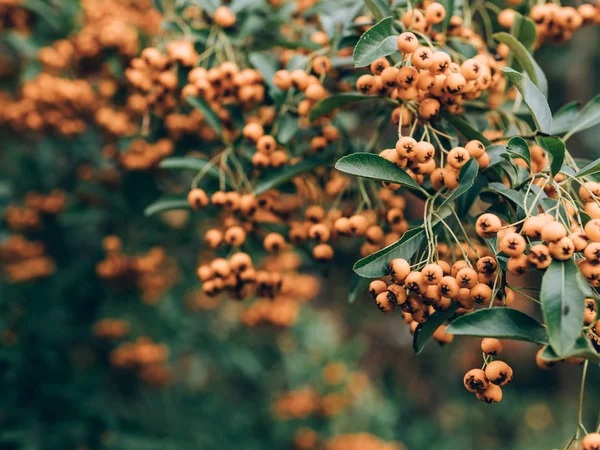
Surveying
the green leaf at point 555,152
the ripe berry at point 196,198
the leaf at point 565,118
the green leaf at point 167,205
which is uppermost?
the green leaf at point 555,152

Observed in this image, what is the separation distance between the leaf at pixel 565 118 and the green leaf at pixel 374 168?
67cm

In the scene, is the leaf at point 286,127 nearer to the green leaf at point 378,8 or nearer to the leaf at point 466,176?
the green leaf at point 378,8

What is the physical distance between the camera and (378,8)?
171 cm

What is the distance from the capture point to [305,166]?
1.94m

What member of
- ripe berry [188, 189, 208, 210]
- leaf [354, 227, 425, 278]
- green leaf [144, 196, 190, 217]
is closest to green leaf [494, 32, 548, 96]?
leaf [354, 227, 425, 278]

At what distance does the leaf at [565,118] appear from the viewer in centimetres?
176

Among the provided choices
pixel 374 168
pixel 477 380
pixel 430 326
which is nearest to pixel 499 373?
pixel 477 380

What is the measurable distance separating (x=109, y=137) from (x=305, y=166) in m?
1.61

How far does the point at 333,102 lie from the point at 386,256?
0.61 m

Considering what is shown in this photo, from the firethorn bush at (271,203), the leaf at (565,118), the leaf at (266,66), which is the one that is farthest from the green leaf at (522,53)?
the leaf at (266,66)

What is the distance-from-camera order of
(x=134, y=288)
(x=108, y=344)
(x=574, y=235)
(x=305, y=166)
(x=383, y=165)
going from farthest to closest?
1. (x=108, y=344)
2. (x=134, y=288)
3. (x=305, y=166)
4. (x=383, y=165)
5. (x=574, y=235)

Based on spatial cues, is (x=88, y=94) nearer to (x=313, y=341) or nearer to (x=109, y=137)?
(x=109, y=137)

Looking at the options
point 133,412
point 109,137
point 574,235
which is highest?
point 574,235

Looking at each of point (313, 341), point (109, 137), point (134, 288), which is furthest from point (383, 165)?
point (313, 341)
